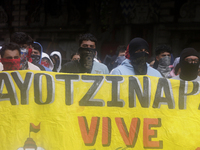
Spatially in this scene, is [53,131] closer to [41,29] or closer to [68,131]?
[68,131]

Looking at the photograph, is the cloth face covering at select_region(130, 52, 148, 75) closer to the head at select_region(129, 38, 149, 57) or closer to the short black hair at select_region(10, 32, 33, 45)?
the head at select_region(129, 38, 149, 57)

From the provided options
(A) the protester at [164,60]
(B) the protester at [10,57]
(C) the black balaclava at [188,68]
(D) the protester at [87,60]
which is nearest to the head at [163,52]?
(A) the protester at [164,60]

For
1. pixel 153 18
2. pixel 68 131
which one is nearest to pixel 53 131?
pixel 68 131

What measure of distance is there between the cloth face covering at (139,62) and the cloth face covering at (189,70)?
0.49m

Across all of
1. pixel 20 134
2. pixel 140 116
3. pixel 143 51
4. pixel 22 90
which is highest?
pixel 143 51

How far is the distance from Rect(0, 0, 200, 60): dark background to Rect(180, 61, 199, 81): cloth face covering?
881 cm

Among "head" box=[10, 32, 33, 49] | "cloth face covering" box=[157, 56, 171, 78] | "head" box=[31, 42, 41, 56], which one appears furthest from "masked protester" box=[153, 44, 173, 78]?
"head" box=[10, 32, 33, 49]

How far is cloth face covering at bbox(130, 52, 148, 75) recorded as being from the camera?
3.30 m

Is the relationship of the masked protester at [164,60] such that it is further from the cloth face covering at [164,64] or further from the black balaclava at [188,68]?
the black balaclava at [188,68]

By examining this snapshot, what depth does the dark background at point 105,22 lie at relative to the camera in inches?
516

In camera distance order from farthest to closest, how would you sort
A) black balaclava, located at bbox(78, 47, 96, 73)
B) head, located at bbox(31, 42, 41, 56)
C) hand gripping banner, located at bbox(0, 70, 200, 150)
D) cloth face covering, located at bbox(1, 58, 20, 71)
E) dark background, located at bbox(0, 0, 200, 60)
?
dark background, located at bbox(0, 0, 200, 60)
head, located at bbox(31, 42, 41, 56)
black balaclava, located at bbox(78, 47, 96, 73)
cloth face covering, located at bbox(1, 58, 20, 71)
hand gripping banner, located at bbox(0, 70, 200, 150)

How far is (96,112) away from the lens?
2.81 meters

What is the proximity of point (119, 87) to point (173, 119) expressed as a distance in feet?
2.08

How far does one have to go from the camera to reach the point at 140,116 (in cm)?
281
